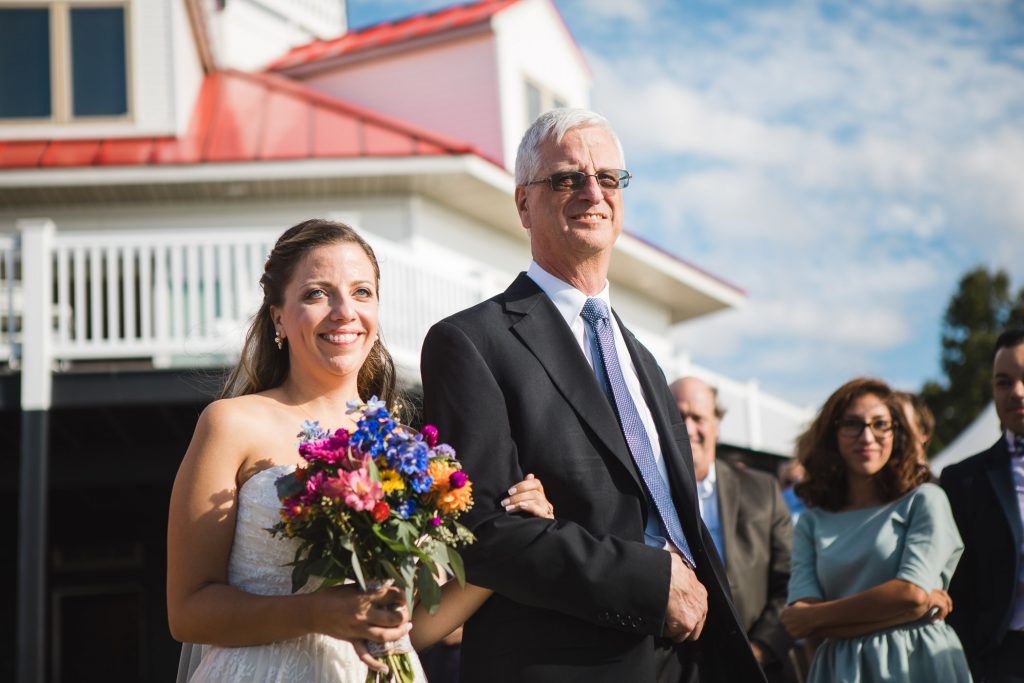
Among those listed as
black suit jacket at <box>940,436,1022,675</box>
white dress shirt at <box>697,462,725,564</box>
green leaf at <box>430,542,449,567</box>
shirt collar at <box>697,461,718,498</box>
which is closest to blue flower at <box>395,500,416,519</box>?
green leaf at <box>430,542,449,567</box>

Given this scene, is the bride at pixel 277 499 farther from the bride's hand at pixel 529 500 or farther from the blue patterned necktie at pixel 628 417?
the blue patterned necktie at pixel 628 417

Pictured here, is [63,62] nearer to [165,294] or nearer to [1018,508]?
[165,294]

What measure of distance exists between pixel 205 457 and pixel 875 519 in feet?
10.5

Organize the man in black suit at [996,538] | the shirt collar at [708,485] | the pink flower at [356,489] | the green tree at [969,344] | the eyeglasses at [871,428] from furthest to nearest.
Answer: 1. the green tree at [969,344]
2. the shirt collar at [708,485]
3. the eyeglasses at [871,428]
4. the man in black suit at [996,538]
5. the pink flower at [356,489]

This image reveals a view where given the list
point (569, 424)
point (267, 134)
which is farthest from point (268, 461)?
point (267, 134)

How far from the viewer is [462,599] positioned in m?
3.35

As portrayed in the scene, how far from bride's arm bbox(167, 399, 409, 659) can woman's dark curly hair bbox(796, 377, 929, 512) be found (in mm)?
3016

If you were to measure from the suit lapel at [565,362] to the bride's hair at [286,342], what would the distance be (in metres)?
0.63

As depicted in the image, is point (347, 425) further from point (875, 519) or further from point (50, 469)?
point (50, 469)

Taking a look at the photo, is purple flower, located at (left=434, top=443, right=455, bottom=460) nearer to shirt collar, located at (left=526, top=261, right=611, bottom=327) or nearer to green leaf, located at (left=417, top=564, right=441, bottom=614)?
green leaf, located at (left=417, top=564, right=441, bottom=614)

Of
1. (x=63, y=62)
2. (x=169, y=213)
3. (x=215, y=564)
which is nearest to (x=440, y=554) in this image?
(x=215, y=564)

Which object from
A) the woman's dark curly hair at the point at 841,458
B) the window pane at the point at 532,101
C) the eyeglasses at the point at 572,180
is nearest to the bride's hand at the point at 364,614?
the eyeglasses at the point at 572,180

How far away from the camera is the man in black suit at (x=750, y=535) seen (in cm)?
625

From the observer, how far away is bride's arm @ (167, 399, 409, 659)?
329cm
